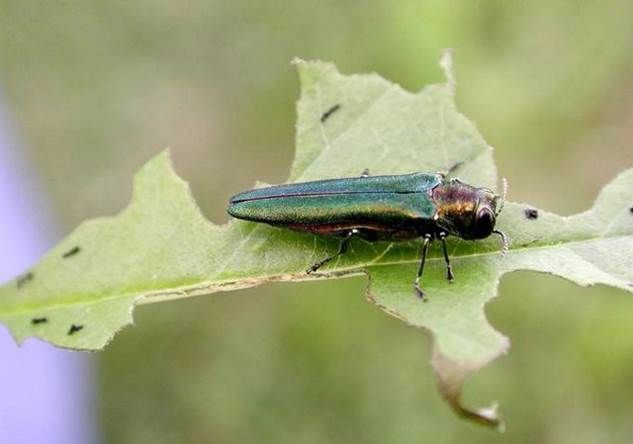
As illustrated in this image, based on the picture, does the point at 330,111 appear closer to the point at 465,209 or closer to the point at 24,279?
the point at 465,209

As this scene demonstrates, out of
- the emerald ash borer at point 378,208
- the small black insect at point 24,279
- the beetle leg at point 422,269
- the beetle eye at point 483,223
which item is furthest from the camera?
the small black insect at point 24,279

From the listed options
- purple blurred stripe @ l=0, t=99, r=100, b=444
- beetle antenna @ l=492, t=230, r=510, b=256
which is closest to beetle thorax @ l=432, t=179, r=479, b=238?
beetle antenna @ l=492, t=230, r=510, b=256

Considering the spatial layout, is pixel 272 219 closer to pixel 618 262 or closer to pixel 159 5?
pixel 618 262

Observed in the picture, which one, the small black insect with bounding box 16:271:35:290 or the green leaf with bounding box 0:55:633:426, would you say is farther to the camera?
the small black insect with bounding box 16:271:35:290

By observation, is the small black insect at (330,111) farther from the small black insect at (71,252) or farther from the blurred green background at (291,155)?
the blurred green background at (291,155)

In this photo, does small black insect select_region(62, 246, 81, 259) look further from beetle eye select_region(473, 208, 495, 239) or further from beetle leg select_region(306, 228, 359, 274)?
beetle eye select_region(473, 208, 495, 239)

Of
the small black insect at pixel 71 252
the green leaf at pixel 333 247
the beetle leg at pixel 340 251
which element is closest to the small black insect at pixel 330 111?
the green leaf at pixel 333 247
